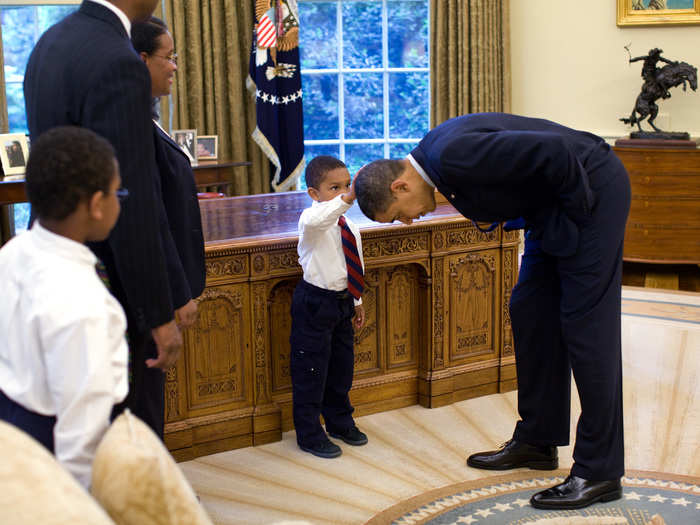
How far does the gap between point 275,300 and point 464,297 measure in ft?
3.24

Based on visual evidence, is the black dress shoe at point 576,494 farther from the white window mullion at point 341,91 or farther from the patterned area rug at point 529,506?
the white window mullion at point 341,91

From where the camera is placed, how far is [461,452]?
3.64 metres

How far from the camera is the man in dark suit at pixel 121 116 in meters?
2.02

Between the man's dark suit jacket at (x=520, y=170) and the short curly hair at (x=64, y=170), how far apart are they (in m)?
1.37

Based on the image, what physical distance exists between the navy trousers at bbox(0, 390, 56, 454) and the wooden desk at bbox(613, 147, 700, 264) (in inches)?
235

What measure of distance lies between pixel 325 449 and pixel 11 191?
296cm

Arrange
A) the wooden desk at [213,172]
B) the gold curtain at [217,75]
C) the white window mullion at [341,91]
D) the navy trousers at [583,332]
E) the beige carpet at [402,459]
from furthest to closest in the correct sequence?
the white window mullion at [341,91], the gold curtain at [217,75], the wooden desk at [213,172], the beige carpet at [402,459], the navy trousers at [583,332]

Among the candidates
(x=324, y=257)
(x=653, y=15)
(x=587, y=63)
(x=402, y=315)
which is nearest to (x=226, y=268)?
(x=324, y=257)

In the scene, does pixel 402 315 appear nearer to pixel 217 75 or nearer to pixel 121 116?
pixel 121 116

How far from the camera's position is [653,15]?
7.34 metres

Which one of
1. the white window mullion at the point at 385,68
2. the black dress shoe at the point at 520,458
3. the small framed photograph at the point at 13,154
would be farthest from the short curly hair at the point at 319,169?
the white window mullion at the point at 385,68

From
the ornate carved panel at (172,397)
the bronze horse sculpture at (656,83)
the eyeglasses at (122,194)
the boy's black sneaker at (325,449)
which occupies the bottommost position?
the boy's black sneaker at (325,449)

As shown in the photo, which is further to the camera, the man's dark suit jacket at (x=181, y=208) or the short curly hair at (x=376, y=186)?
the short curly hair at (x=376, y=186)

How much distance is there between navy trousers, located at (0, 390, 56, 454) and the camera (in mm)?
1738
